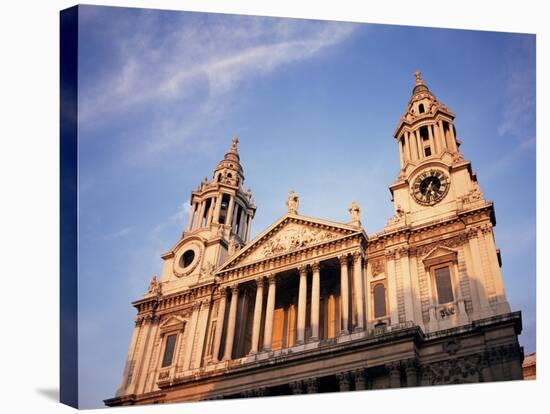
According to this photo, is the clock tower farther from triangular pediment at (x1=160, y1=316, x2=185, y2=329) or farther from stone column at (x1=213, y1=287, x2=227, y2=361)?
triangular pediment at (x1=160, y1=316, x2=185, y2=329)

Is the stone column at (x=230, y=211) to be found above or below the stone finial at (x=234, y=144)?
below

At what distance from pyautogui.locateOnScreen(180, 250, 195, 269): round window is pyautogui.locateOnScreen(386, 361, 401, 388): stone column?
17756 mm

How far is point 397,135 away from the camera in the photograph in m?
35.9

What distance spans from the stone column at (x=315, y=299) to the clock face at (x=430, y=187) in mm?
6589

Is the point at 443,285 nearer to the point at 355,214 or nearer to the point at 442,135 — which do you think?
the point at 355,214

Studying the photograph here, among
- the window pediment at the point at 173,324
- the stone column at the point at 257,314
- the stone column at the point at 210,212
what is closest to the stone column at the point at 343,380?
the stone column at the point at 257,314

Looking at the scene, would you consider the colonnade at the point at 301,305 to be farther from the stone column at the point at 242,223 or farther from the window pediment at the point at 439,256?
the stone column at the point at 242,223

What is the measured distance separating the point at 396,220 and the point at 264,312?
8.75 m

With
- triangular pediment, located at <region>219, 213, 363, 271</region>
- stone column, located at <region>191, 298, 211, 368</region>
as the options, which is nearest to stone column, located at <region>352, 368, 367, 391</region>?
triangular pediment, located at <region>219, 213, 363, 271</region>

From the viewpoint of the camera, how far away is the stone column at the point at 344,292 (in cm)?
2725

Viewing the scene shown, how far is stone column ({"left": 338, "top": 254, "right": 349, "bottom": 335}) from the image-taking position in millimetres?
27250

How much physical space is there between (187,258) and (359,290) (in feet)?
47.9

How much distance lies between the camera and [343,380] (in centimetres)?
2483

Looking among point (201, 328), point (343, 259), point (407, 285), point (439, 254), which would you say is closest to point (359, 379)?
point (407, 285)
